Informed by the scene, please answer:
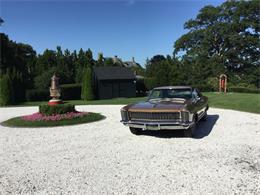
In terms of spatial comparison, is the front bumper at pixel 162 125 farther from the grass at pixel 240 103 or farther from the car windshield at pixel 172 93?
the grass at pixel 240 103

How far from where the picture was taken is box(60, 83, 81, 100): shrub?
28.1 m

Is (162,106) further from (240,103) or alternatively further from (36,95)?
(36,95)

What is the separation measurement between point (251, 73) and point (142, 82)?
1741 centimetres

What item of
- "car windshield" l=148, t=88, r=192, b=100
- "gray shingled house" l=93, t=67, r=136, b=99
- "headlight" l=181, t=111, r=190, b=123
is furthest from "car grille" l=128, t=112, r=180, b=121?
"gray shingled house" l=93, t=67, r=136, b=99

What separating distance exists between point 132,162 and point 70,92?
24.4 m

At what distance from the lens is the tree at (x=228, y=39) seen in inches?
1491

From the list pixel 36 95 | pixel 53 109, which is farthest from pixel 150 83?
pixel 53 109

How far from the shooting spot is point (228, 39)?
1503 inches

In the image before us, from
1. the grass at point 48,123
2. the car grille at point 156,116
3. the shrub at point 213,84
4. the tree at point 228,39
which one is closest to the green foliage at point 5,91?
the grass at point 48,123

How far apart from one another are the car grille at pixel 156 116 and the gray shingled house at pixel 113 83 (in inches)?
899

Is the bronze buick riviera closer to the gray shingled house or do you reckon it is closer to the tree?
the gray shingled house

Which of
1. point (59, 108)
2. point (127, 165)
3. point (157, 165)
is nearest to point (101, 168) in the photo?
point (127, 165)

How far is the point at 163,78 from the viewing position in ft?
107

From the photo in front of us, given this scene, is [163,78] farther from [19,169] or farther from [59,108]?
[19,169]
